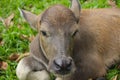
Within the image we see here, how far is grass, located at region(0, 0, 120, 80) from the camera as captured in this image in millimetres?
8344

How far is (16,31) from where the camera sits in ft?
31.3

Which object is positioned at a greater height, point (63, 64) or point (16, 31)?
point (63, 64)

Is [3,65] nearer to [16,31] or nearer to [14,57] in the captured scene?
[14,57]

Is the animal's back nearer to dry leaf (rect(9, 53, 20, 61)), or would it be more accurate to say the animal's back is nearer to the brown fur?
the brown fur

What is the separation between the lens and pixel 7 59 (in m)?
8.70

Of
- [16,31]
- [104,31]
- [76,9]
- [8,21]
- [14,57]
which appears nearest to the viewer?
[76,9]

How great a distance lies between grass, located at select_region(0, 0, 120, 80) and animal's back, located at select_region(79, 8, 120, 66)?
31 centimetres

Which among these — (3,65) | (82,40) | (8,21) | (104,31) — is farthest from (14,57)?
(104,31)

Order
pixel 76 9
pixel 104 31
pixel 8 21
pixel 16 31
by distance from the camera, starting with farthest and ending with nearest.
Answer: pixel 8 21 → pixel 16 31 → pixel 104 31 → pixel 76 9

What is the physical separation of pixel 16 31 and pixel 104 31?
93.3 inches

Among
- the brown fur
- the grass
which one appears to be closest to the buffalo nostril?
the brown fur

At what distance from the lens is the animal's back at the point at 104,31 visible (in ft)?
25.3

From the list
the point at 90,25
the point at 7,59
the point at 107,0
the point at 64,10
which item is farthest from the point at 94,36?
the point at 107,0

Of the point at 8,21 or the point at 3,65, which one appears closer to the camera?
the point at 3,65
